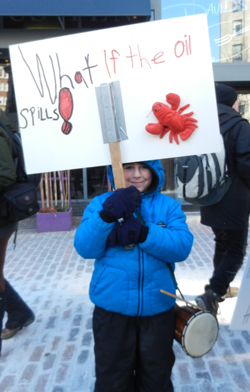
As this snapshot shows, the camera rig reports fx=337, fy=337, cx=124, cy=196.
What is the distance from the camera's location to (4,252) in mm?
2486

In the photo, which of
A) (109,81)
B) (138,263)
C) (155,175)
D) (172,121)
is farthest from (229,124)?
(138,263)

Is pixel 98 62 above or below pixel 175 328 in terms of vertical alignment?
above

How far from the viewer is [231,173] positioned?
2676 millimetres

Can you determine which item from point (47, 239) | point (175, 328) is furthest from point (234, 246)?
point (47, 239)

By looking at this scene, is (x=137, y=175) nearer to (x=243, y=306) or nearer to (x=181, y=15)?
(x=243, y=306)

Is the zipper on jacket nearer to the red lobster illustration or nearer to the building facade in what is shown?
the red lobster illustration

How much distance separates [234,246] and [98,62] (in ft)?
6.59

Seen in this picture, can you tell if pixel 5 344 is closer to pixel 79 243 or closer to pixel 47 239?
pixel 79 243

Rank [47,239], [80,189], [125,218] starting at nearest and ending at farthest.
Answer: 1. [125,218]
2. [47,239]
3. [80,189]

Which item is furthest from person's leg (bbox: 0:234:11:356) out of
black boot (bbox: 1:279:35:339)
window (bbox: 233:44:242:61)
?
window (bbox: 233:44:242:61)

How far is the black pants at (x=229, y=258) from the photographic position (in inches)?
113

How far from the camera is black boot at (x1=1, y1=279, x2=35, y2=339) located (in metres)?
2.82

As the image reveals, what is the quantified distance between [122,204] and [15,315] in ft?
6.37

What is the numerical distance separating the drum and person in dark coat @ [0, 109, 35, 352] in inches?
53.0
